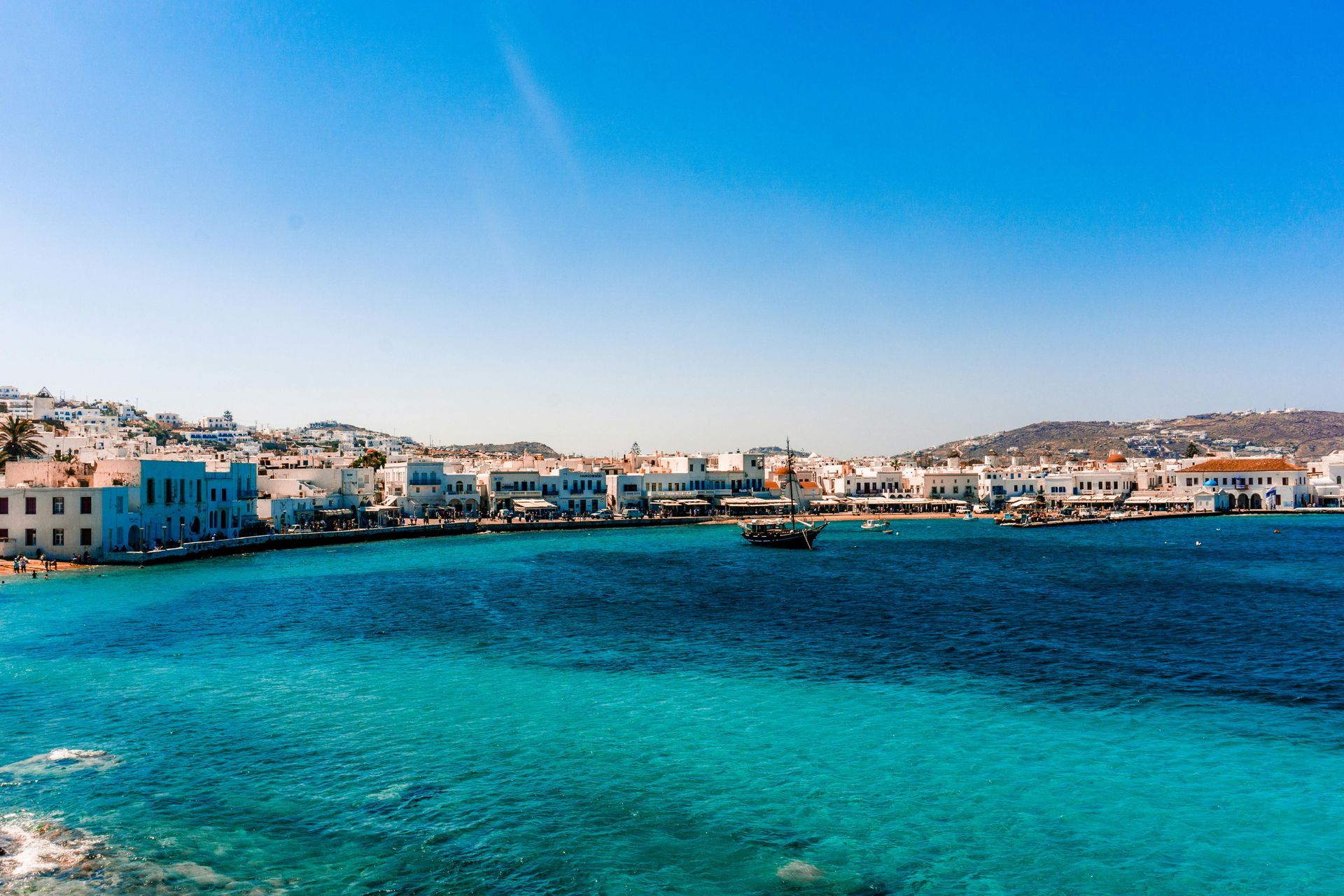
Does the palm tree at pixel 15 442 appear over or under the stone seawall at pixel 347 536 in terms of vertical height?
over

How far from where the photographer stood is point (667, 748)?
15836mm

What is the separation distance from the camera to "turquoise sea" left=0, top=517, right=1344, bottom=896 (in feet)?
36.8

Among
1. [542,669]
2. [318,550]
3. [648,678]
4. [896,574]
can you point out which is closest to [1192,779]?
[648,678]

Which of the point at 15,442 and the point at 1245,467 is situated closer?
the point at 15,442

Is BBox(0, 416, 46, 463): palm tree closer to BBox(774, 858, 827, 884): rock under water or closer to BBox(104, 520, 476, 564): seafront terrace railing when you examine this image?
BBox(104, 520, 476, 564): seafront terrace railing

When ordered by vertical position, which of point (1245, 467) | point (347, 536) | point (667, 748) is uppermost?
point (1245, 467)

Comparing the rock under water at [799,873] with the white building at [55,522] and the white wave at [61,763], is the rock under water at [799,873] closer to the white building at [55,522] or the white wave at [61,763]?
the white wave at [61,763]

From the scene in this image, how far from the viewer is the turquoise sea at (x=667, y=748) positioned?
36.8 ft

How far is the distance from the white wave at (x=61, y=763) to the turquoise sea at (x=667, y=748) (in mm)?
79

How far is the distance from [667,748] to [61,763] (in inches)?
412

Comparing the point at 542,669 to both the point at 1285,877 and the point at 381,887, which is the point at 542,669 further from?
the point at 1285,877

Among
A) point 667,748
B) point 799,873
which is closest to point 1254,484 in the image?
point 667,748

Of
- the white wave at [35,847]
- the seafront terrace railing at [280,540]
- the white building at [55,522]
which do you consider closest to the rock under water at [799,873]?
the white wave at [35,847]

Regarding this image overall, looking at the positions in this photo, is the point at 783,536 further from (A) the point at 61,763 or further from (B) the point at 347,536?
(A) the point at 61,763
